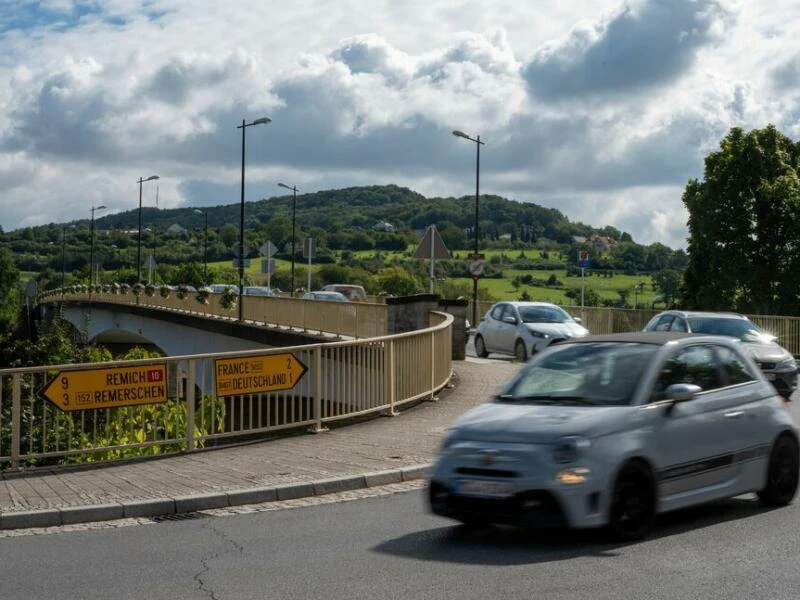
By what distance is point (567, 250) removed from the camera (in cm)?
15000

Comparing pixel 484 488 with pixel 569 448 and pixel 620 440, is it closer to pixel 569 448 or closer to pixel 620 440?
pixel 569 448

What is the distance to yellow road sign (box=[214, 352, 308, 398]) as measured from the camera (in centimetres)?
1447

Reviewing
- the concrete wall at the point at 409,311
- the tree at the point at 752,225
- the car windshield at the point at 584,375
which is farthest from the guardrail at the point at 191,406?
the tree at the point at 752,225

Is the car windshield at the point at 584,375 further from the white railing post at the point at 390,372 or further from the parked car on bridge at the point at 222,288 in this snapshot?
the parked car on bridge at the point at 222,288

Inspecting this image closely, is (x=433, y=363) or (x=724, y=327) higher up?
(x=724, y=327)

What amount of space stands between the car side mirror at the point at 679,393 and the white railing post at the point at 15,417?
6.88 metres

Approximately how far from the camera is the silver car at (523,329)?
96.8 ft

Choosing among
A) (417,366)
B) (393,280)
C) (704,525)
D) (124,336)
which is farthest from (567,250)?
(704,525)

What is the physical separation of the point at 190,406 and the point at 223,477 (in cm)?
224

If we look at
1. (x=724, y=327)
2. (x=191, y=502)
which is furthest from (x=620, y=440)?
(x=724, y=327)

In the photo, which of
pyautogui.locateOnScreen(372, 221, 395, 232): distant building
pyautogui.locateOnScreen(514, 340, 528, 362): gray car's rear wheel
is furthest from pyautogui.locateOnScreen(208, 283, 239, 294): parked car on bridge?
pyautogui.locateOnScreen(372, 221, 395, 232): distant building

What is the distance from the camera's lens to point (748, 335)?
901 inches

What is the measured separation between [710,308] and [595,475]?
50.2 meters

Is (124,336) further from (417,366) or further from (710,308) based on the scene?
(417,366)
